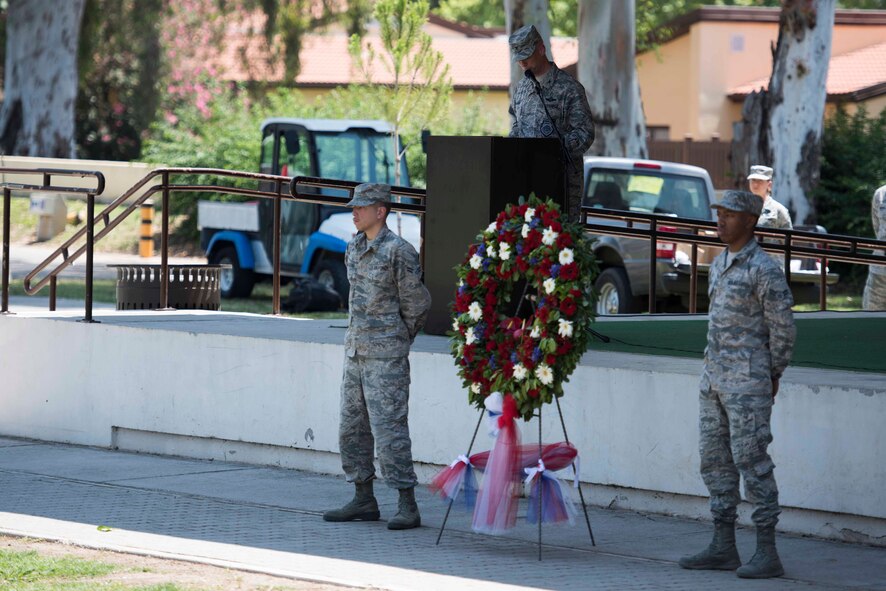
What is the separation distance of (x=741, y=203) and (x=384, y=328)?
2.00 m

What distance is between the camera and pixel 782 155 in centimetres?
2512

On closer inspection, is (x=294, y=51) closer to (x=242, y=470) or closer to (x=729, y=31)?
(x=729, y=31)

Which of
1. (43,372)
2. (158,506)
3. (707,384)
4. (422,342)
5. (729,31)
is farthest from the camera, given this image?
(729,31)

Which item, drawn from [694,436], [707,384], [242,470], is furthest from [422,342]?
[707,384]

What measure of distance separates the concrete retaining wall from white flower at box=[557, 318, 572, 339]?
113 cm

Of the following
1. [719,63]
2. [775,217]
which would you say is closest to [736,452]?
[775,217]

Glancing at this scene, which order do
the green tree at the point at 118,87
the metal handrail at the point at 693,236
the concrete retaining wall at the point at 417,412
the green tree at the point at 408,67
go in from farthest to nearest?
the green tree at the point at 118,87
the green tree at the point at 408,67
the metal handrail at the point at 693,236
the concrete retaining wall at the point at 417,412

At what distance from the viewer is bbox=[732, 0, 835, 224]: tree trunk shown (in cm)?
2386

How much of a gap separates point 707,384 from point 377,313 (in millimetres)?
1854

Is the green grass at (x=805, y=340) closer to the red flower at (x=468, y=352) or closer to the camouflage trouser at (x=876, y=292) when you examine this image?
the camouflage trouser at (x=876, y=292)

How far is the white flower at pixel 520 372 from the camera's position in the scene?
749 cm

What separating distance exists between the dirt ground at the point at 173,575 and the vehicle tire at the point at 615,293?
10255mm

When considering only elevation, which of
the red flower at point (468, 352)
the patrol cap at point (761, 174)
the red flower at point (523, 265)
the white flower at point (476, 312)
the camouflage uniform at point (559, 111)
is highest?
the camouflage uniform at point (559, 111)

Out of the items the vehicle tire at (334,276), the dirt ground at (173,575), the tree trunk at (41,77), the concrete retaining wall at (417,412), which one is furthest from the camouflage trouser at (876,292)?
the tree trunk at (41,77)
